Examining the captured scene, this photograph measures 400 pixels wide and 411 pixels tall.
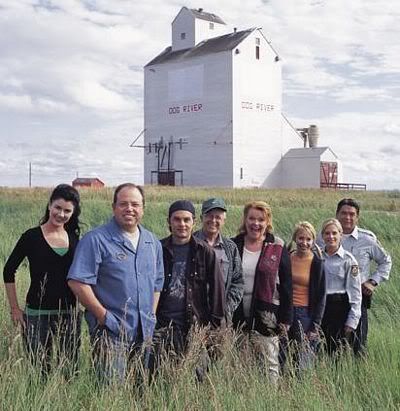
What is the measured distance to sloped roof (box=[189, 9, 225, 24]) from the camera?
4472 cm

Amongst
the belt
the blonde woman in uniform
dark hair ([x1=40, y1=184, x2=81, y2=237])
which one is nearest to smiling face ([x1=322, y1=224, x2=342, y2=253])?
the blonde woman in uniform

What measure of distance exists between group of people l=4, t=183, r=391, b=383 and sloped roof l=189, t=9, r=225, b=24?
4048 cm

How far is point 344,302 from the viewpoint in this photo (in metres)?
6.04

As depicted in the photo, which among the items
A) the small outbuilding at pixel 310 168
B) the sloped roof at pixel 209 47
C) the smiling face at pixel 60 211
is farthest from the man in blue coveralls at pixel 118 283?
the small outbuilding at pixel 310 168

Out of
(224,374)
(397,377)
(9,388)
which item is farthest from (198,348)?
(397,377)

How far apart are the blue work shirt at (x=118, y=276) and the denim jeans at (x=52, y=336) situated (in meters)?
0.25

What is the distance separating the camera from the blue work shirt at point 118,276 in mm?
4523

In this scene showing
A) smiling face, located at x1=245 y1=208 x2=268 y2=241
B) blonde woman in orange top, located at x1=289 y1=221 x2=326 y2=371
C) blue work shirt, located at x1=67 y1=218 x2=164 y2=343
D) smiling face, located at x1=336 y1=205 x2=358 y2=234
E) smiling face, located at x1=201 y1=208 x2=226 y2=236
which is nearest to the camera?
blue work shirt, located at x1=67 y1=218 x2=164 y2=343

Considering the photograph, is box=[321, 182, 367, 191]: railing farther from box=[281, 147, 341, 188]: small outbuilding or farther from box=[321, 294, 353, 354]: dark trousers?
box=[321, 294, 353, 354]: dark trousers

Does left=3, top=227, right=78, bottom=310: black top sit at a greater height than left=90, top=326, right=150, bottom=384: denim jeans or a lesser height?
greater

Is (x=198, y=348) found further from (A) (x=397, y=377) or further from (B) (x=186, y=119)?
(B) (x=186, y=119)

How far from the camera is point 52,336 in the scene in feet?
15.5

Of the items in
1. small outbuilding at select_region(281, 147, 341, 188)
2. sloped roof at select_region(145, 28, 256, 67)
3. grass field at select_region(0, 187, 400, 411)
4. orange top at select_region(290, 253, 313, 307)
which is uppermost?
sloped roof at select_region(145, 28, 256, 67)

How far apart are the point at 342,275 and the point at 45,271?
8.23 feet
